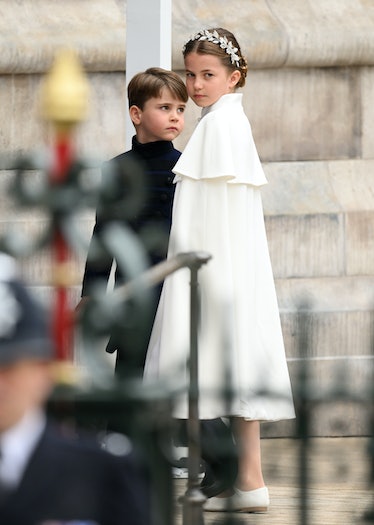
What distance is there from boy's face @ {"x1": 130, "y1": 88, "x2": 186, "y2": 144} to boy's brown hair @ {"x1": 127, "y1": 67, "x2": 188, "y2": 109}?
0.6 inches

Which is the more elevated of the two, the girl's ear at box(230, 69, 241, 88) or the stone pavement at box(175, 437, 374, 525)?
the girl's ear at box(230, 69, 241, 88)

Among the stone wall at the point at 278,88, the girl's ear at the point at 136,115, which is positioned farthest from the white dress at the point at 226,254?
the stone wall at the point at 278,88

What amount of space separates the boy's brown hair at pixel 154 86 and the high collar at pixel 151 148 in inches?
5.8

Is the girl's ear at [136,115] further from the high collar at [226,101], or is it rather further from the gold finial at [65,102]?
the gold finial at [65,102]

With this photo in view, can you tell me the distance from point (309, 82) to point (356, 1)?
0.55 meters

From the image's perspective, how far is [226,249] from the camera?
19.8 ft

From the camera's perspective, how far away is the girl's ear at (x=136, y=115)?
20.5 feet

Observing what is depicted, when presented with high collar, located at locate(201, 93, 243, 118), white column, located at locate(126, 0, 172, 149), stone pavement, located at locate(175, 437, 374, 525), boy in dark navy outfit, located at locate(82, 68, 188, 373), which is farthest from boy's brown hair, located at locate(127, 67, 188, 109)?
stone pavement, located at locate(175, 437, 374, 525)

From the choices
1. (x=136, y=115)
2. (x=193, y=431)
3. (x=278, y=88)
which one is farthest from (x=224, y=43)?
(x=278, y=88)

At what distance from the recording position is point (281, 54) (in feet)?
30.9

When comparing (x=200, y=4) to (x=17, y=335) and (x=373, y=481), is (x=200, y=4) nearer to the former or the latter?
(x=373, y=481)

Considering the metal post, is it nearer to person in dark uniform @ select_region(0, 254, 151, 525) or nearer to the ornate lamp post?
the ornate lamp post

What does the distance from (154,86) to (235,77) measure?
12.5 inches

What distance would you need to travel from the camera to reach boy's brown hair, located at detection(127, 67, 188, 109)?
6211 mm
